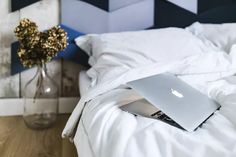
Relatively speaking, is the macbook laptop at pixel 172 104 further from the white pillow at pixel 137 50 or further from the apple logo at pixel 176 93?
the white pillow at pixel 137 50

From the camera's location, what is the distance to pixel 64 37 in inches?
68.9

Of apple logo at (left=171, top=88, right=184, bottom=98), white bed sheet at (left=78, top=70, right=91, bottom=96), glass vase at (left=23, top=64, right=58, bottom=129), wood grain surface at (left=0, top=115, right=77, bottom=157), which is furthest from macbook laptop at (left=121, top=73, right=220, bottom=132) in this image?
glass vase at (left=23, top=64, right=58, bottom=129)

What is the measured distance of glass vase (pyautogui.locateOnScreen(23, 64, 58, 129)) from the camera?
1860mm

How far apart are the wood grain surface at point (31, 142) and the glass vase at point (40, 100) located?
2.0 inches

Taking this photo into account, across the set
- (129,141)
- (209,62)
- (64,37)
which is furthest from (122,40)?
(129,141)

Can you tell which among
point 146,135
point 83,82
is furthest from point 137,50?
point 146,135

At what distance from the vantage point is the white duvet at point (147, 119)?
0.88 metres

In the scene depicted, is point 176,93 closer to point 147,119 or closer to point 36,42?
point 147,119

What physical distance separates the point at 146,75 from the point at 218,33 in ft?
2.28

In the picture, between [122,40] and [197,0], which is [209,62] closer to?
[122,40]

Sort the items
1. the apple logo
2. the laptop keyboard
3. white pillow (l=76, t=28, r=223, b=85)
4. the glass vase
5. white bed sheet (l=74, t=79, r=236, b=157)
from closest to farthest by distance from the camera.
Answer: white bed sheet (l=74, t=79, r=236, b=157), the laptop keyboard, the apple logo, white pillow (l=76, t=28, r=223, b=85), the glass vase

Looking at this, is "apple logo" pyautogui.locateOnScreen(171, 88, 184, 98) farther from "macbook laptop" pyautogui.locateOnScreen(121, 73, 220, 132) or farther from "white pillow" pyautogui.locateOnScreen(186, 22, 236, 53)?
"white pillow" pyautogui.locateOnScreen(186, 22, 236, 53)

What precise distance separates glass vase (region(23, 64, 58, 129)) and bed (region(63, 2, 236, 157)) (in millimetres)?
229

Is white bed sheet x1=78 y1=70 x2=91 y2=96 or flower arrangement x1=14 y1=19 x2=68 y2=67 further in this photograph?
flower arrangement x1=14 y1=19 x2=68 y2=67
